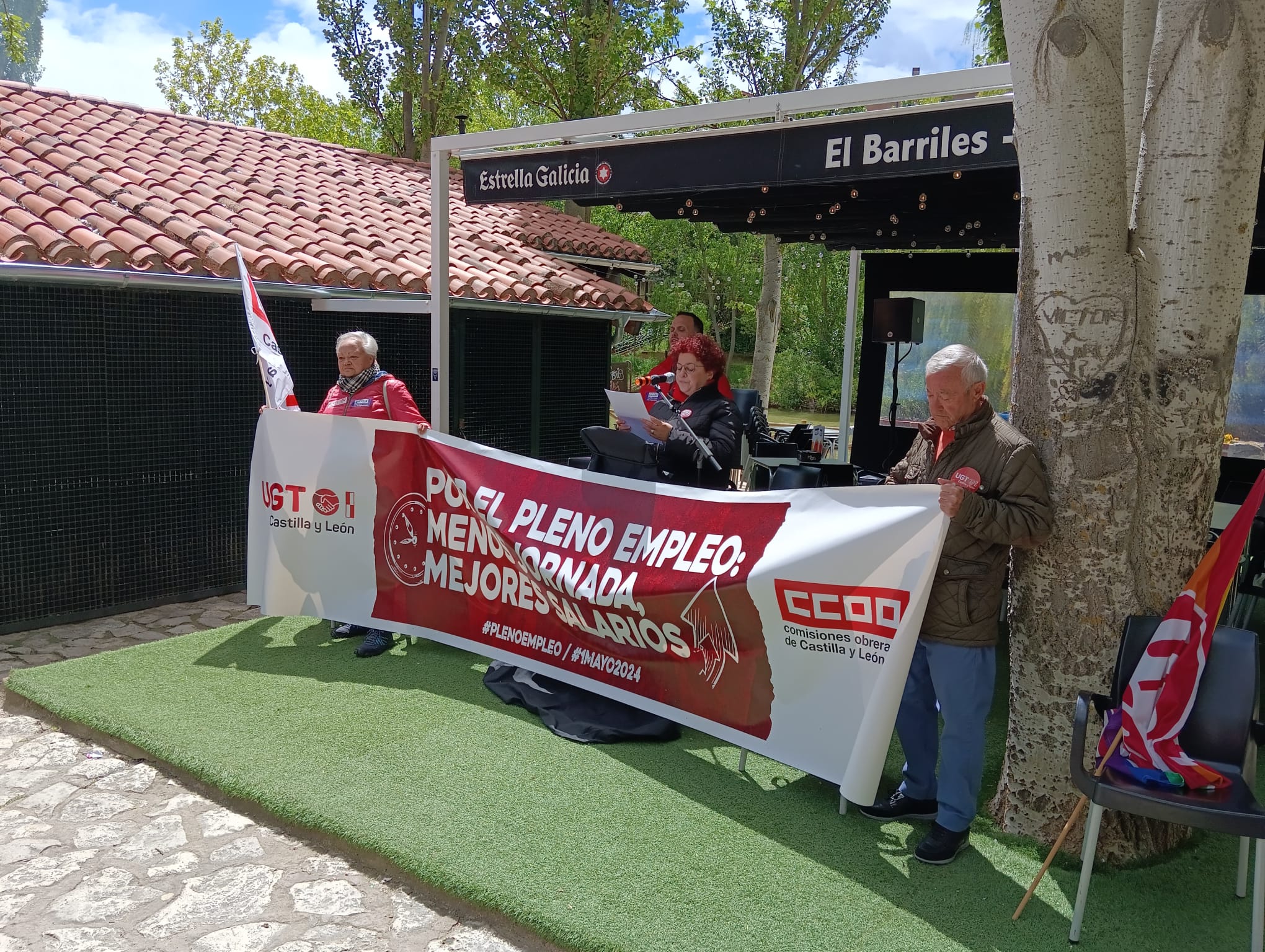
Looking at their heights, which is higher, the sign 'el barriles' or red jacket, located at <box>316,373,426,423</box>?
the sign 'el barriles'

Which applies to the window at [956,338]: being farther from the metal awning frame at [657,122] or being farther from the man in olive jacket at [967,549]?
the man in olive jacket at [967,549]

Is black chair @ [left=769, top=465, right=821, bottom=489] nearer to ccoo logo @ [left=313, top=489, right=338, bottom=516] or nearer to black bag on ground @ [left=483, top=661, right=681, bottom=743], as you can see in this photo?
black bag on ground @ [left=483, top=661, right=681, bottom=743]

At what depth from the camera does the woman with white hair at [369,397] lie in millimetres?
5906

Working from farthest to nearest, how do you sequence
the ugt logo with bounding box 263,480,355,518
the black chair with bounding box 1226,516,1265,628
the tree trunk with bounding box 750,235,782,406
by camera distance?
the tree trunk with bounding box 750,235,782,406 < the black chair with bounding box 1226,516,1265,628 < the ugt logo with bounding box 263,480,355,518

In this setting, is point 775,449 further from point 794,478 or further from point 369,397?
point 369,397

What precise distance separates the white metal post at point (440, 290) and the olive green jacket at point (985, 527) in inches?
168

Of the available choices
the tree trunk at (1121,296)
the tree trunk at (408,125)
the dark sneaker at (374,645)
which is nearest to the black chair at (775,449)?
the dark sneaker at (374,645)

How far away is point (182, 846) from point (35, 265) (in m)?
4.13

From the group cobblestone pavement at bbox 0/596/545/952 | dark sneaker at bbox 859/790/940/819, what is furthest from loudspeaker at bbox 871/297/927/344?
cobblestone pavement at bbox 0/596/545/952

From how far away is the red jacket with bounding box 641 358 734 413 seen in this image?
5.63 metres

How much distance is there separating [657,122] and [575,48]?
47.4ft

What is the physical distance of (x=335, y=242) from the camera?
8836mm

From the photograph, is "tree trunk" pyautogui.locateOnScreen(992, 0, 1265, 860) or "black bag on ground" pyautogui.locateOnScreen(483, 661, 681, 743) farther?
"black bag on ground" pyautogui.locateOnScreen(483, 661, 681, 743)

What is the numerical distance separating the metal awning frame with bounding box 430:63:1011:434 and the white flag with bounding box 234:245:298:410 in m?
1.14
